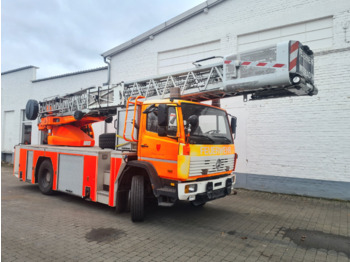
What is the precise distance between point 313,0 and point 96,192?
8801 mm

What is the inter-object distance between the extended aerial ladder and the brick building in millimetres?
3433

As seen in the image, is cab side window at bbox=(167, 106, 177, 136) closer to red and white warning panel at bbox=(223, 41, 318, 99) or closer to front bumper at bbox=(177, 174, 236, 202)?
front bumper at bbox=(177, 174, 236, 202)

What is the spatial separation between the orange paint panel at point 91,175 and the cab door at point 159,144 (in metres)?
1.51

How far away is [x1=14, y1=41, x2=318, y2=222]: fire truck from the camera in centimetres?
475

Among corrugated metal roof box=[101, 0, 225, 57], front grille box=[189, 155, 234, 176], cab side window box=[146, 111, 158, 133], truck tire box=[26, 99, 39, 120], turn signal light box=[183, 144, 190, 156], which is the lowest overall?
front grille box=[189, 155, 234, 176]

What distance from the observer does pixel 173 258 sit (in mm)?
3906

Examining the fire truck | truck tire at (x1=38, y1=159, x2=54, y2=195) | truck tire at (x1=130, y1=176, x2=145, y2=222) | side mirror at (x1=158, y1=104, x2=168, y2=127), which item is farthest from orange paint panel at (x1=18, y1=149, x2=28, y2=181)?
side mirror at (x1=158, y1=104, x2=168, y2=127)

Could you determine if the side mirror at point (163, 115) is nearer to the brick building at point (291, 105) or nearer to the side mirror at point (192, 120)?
the side mirror at point (192, 120)

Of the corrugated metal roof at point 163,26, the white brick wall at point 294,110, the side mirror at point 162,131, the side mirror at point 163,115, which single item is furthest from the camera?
the corrugated metal roof at point 163,26

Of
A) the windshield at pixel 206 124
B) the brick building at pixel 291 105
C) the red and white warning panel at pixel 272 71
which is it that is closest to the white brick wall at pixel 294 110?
the brick building at pixel 291 105

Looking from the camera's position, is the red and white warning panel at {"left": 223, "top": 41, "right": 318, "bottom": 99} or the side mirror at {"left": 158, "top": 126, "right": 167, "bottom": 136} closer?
the red and white warning panel at {"left": 223, "top": 41, "right": 318, "bottom": 99}

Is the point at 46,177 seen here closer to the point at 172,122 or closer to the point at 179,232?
the point at 179,232

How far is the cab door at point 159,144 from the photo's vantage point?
4.93 meters

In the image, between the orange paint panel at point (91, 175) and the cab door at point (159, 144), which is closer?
the cab door at point (159, 144)
